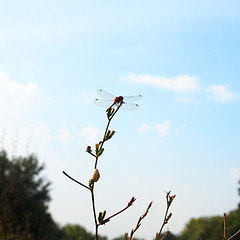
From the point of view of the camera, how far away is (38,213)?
22234mm

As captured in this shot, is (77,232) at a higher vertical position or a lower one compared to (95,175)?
higher

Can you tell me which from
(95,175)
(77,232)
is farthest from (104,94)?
(77,232)

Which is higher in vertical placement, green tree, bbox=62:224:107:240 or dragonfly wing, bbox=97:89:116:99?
green tree, bbox=62:224:107:240

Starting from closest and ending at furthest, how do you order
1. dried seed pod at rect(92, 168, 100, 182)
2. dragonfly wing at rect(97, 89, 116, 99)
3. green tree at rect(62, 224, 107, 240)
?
dried seed pod at rect(92, 168, 100, 182)
dragonfly wing at rect(97, 89, 116, 99)
green tree at rect(62, 224, 107, 240)

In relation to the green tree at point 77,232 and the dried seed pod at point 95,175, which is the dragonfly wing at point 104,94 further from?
the green tree at point 77,232

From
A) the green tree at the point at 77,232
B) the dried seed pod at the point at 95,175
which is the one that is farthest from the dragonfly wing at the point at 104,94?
the green tree at the point at 77,232

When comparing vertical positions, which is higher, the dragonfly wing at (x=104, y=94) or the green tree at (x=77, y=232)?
the green tree at (x=77, y=232)

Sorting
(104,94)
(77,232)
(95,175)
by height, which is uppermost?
(77,232)

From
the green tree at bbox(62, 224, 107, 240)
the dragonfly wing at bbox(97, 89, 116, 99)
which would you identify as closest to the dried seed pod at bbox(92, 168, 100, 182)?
the dragonfly wing at bbox(97, 89, 116, 99)

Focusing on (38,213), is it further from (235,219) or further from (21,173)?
(235,219)

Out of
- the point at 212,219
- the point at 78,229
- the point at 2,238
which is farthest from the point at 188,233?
the point at 2,238

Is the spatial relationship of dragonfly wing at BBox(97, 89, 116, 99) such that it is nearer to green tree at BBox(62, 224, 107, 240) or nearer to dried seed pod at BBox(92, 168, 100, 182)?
dried seed pod at BBox(92, 168, 100, 182)

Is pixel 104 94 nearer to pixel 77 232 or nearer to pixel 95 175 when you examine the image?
pixel 95 175

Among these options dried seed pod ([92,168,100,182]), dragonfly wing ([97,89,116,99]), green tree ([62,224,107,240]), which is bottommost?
dried seed pod ([92,168,100,182])
